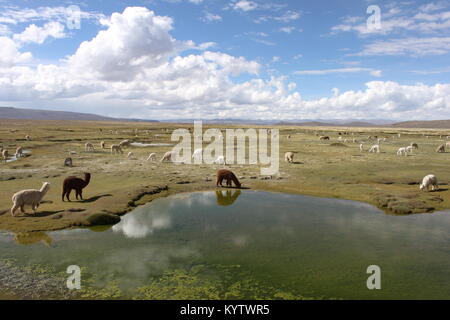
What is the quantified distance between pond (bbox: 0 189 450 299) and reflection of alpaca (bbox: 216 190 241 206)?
1824 millimetres

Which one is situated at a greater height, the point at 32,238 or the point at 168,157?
the point at 168,157

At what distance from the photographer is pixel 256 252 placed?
36.8ft

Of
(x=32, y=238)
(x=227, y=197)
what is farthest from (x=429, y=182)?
(x=32, y=238)

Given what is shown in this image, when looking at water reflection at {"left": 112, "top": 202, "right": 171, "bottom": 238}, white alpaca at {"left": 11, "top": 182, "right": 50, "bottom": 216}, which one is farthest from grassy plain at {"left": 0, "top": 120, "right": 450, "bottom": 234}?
water reflection at {"left": 112, "top": 202, "right": 171, "bottom": 238}

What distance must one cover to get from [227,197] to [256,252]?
29.1ft

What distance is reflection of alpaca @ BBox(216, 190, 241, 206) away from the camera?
1867 centimetres

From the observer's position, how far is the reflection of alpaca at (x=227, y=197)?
1867 centimetres

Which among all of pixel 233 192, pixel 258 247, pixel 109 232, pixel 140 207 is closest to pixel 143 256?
pixel 109 232

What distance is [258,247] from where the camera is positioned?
11.7 m

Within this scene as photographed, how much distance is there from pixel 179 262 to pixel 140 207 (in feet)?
24.7

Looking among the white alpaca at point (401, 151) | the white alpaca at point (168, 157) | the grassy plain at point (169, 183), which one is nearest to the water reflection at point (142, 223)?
the grassy plain at point (169, 183)

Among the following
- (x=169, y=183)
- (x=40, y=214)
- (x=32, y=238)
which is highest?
(x=169, y=183)

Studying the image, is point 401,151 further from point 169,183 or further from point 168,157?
point 169,183

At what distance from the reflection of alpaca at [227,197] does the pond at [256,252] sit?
1824mm
